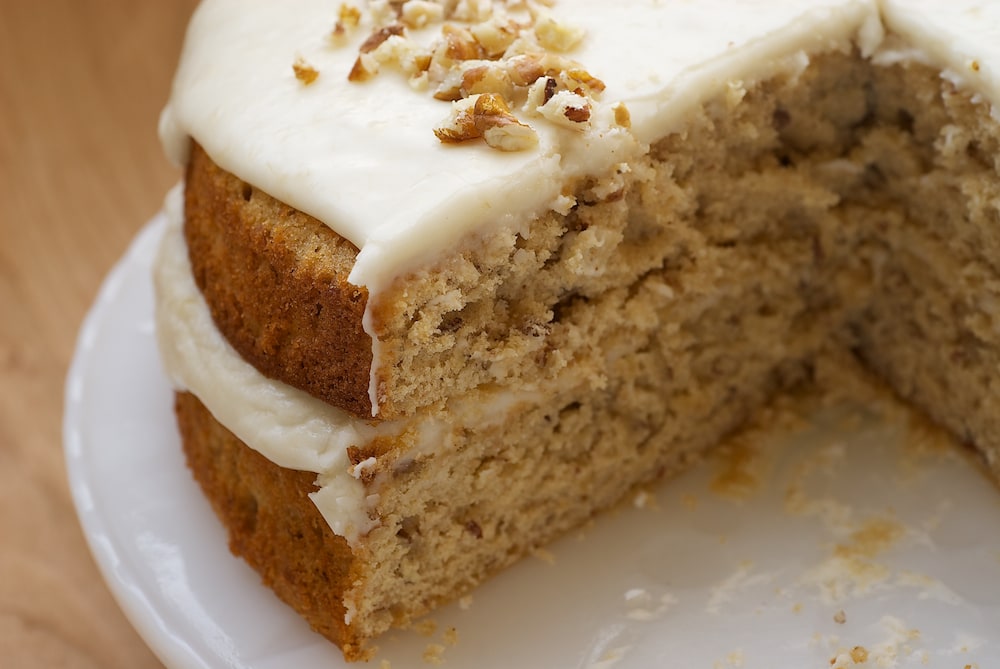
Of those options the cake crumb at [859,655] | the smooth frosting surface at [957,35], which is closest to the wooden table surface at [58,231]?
the cake crumb at [859,655]

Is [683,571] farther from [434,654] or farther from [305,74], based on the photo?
[305,74]

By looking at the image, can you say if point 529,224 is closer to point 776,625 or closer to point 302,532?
point 302,532

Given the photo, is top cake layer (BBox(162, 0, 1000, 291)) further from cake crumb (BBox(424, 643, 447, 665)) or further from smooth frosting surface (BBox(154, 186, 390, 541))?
cake crumb (BBox(424, 643, 447, 665))

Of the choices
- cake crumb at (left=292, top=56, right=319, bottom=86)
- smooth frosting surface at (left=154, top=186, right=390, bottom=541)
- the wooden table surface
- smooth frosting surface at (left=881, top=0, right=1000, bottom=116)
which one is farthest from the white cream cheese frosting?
smooth frosting surface at (left=881, top=0, right=1000, bottom=116)

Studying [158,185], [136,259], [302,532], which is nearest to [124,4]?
[158,185]

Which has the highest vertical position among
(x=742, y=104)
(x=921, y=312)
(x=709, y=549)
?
(x=742, y=104)
